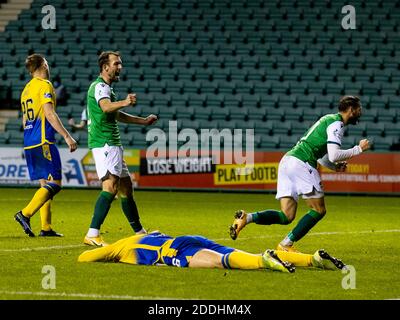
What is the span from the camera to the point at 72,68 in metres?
31.3

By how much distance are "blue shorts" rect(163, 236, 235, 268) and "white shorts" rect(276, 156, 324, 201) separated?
170 centimetres

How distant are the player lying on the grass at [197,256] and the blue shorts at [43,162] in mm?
3443

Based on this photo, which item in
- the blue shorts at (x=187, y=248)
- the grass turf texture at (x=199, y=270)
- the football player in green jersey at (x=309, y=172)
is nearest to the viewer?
the grass turf texture at (x=199, y=270)

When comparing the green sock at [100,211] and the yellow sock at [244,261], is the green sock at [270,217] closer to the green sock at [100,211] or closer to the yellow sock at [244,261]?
the yellow sock at [244,261]

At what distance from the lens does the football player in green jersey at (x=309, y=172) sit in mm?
10578

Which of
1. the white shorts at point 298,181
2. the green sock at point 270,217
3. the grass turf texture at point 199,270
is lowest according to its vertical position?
the grass turf texture at point 199,270

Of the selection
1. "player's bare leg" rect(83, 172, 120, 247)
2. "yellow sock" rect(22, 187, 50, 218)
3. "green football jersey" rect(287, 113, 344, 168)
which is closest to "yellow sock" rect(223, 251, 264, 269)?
"green football jersey" rect(287, 113, 344, 168)

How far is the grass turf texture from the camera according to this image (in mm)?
8000

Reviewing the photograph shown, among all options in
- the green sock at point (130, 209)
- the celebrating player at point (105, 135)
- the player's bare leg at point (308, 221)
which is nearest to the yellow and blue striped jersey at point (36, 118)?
the celebrating player at point (105, 135)

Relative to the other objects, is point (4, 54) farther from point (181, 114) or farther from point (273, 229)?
point (273, 229)

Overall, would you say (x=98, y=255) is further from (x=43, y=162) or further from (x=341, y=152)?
(x=43, y=162)

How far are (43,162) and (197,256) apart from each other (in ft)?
14.0

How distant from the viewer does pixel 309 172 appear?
1081 centimetres

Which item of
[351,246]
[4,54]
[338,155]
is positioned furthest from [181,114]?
[338,155]
